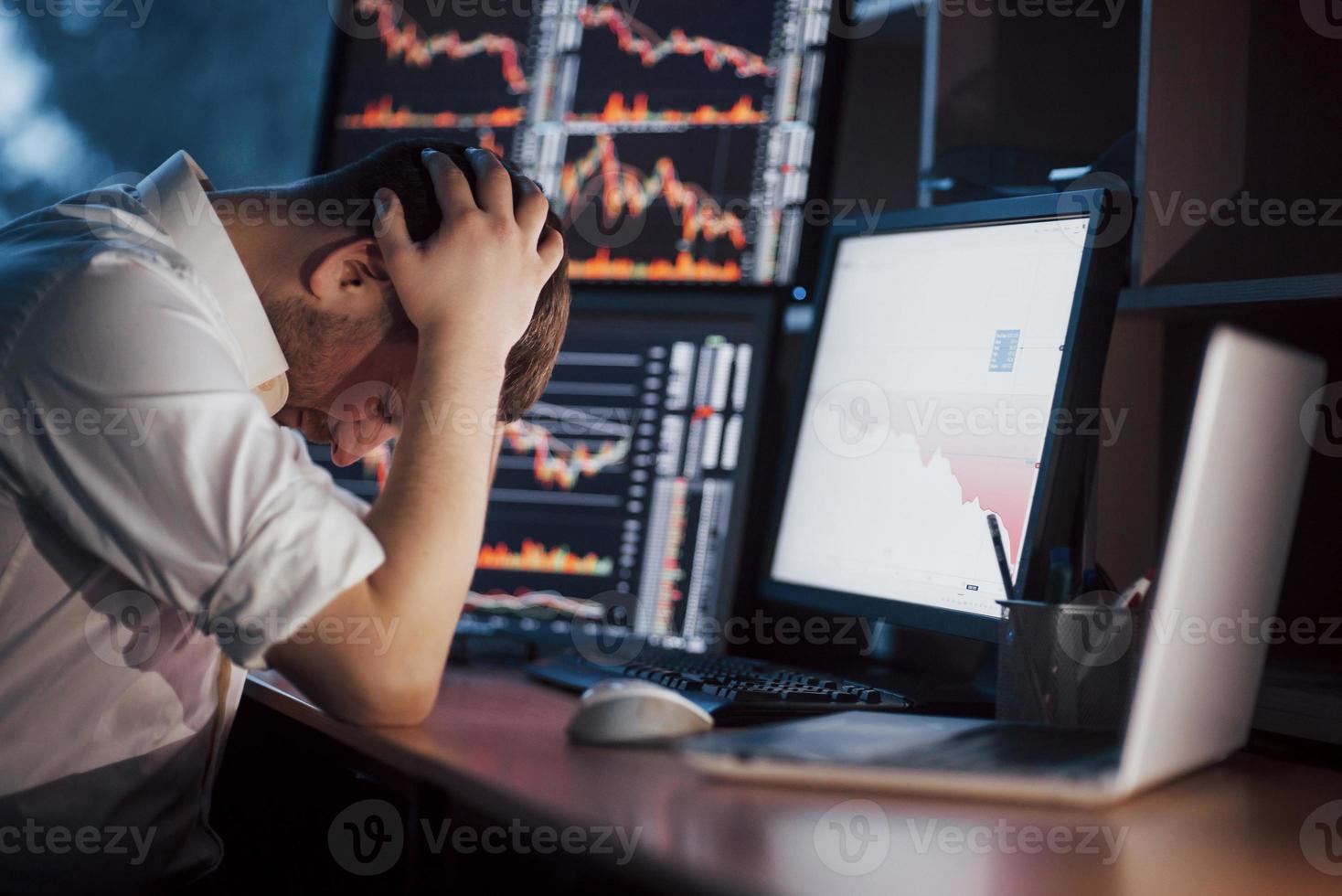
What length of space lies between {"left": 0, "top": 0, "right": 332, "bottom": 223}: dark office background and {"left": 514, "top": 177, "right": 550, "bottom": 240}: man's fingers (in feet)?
5.99

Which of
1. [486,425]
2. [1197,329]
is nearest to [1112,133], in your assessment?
[1197,329]

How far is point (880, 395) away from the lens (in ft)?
4.22

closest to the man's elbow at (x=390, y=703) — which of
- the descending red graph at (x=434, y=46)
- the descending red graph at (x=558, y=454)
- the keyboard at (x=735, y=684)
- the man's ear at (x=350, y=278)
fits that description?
the keyboard at (x=735, y=684)

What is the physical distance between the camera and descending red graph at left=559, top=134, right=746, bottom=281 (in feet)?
5.20

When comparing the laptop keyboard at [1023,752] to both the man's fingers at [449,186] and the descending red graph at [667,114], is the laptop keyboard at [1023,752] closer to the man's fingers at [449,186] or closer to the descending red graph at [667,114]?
the man's fingers at [449,186]

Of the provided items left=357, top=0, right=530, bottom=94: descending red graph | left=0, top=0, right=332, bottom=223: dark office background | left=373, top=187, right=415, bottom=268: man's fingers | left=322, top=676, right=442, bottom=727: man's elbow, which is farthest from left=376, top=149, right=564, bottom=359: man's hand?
left=0, top=0, right=332, bottom=223: dark office background

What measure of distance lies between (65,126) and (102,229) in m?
2.22

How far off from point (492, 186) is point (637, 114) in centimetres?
63

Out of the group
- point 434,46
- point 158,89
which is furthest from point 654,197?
point 158,89

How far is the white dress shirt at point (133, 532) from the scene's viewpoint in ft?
2.62

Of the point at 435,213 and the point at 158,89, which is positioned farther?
the point at 158,89

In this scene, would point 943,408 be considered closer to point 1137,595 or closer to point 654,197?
point 1137,595

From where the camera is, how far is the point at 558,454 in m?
1.55

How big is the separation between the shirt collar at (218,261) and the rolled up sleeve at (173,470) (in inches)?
6.4
